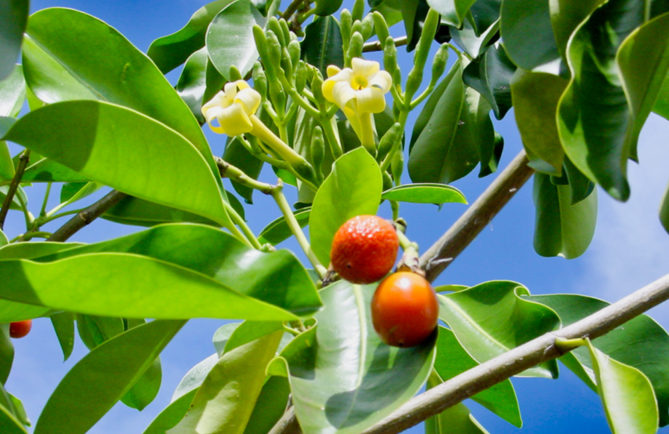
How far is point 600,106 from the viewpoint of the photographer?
945mm

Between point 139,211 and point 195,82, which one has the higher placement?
point 195,82

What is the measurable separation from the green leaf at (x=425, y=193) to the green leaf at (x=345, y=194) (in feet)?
0.52

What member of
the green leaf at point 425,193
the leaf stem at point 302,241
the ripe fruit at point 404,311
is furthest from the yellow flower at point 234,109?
the ripe fruit at point 404,311

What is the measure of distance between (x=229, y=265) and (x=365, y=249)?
20cm

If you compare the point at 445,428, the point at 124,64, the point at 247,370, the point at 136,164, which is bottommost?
the point at 445,428

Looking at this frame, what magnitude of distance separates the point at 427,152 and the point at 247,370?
1.01m

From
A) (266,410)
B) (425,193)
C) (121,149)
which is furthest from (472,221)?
(121,149)

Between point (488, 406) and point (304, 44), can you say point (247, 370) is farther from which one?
point (304, 44)

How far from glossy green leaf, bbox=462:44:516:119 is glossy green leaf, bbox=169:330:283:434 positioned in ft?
2.42

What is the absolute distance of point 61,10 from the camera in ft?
4.45

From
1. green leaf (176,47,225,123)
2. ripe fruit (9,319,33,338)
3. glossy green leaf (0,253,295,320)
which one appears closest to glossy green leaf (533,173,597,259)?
green leaf (176,47,225,123)

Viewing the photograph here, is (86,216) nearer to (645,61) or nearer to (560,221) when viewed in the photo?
(560,221)

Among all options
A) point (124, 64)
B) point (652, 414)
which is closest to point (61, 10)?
point (124, 64)

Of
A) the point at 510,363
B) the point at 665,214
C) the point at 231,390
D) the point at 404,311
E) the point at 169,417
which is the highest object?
the point at 665,214
